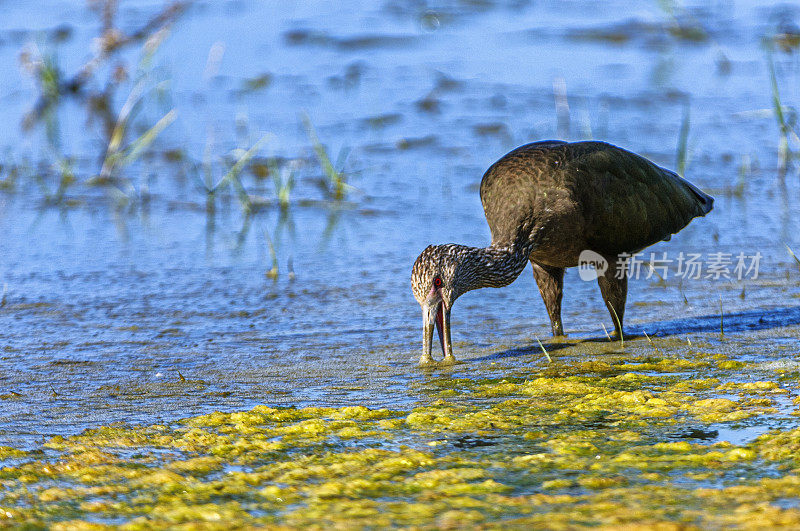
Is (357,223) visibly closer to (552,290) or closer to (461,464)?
(552,290)

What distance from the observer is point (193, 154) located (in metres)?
10.2

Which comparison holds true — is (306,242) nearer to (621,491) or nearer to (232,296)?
(232,296)

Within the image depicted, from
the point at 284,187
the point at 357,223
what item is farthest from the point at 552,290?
the point at 284,187

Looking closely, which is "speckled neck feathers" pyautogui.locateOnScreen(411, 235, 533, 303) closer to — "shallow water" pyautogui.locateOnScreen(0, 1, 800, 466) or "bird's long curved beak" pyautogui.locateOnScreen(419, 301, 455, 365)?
"bird's long curved beak" pyautogui.locateOnScreen(419, 301, 455, 365)

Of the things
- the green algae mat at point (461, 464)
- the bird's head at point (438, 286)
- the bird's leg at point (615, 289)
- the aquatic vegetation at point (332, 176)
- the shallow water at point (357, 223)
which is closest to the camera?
the green algae mat at point (461, 464)

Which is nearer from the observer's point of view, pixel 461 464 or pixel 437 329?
pixel 461 464

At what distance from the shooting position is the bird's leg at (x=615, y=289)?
19.7ft

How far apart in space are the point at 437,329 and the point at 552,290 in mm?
835

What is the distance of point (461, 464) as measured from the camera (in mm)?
3795

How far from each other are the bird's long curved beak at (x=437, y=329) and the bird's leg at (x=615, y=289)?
40.0 inches

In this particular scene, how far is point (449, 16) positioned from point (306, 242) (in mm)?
9568

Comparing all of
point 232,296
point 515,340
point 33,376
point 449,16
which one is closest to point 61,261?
point 232,296

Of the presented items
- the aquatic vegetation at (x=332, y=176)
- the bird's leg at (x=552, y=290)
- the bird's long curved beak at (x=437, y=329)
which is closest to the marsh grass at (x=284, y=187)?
the aquatic vegetation at (x=332, y=176)

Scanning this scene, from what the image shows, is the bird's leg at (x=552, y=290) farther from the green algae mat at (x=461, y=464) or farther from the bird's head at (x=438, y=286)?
the green algae mat at (x=461, y=464)
